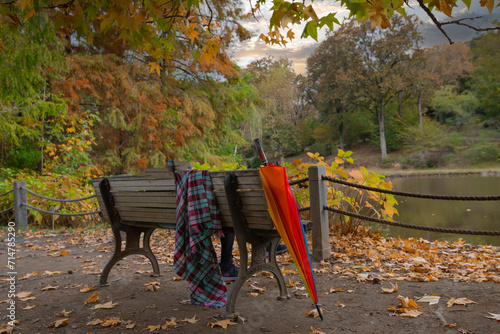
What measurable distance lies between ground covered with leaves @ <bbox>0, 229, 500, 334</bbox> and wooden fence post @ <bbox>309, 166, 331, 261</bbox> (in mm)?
165

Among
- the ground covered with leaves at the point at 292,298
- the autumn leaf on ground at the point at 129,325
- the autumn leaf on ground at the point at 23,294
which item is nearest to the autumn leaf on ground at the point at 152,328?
the ground covered with leaves at the point at 292,298

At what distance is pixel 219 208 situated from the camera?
111 inches

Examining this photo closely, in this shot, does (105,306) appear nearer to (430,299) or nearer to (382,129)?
(430,299)

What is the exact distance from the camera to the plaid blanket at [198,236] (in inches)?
107

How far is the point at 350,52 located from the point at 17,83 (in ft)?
116

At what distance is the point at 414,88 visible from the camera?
124 feet

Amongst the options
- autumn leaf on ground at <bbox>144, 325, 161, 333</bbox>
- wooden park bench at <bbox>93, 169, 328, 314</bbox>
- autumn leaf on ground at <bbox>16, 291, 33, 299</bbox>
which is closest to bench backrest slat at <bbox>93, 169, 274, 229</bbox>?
wooden park bench at <bbox>93, 169, 328, 314</bbox>

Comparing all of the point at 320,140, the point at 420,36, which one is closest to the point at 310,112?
the point at 320,140

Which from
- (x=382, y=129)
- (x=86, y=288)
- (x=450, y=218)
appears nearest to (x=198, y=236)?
(x=86, y=288)

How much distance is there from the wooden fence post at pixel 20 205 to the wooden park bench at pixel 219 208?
192 inches

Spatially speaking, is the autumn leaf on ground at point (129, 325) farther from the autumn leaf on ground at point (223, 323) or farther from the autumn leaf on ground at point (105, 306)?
the autumn leaf on ground at point (223, 323)

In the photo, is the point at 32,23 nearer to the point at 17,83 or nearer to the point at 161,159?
the point at 17,83

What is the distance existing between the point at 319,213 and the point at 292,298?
4.38ft

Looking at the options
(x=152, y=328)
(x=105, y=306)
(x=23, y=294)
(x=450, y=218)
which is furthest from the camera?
(x=450, y=218)
